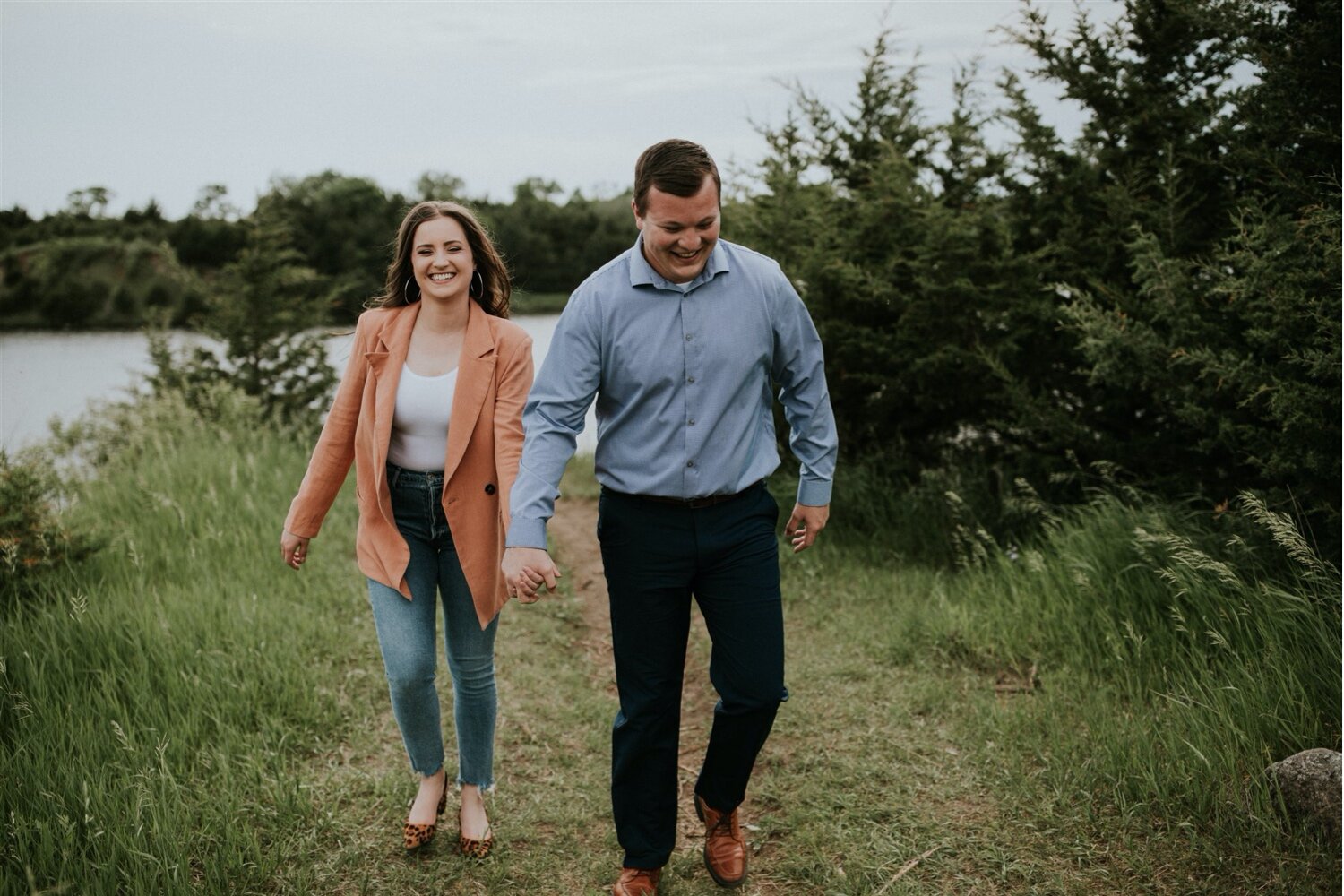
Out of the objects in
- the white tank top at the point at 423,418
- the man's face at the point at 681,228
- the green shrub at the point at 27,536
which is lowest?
the green shrub at the point at 27,536

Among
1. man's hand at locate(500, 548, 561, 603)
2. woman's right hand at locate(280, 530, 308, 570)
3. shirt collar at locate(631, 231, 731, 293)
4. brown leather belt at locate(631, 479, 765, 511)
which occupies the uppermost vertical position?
shirt collar at locate(631, 231, 731, 293)

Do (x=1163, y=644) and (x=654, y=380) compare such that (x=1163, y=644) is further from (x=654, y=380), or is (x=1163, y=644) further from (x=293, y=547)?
(x=293, y=547)

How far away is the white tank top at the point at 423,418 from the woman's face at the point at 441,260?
31 centimetres

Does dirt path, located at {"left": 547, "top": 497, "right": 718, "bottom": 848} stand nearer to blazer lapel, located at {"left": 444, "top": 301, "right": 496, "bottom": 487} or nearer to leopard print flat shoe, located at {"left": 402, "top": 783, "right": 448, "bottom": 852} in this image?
leopard print flat shoe, located at {"left": 402, "top": 783, "right": 448, "bottom": 852}

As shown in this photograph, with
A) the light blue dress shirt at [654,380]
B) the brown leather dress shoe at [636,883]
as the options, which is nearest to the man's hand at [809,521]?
the light blue dress shirt at [654,380]

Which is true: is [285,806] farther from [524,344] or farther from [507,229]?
[507,229]

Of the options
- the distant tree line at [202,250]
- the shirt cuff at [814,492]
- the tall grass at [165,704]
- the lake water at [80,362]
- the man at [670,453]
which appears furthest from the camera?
the distant tree line at [202,250]

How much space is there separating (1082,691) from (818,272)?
365 cm

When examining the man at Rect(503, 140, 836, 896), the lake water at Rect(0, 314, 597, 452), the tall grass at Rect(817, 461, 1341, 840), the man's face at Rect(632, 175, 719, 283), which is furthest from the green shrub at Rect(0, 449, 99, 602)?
the tall grass at Rect(817, 461, 1341, 840)

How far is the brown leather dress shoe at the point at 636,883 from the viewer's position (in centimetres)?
318

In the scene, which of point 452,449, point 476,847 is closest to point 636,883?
point 476,847

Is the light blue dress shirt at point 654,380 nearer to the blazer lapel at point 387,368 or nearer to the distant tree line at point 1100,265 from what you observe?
the blazer lapel at point 387,368

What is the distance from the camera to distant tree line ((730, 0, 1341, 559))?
452 cm

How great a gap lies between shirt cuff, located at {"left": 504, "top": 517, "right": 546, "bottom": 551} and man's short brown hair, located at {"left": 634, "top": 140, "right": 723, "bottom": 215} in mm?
992
